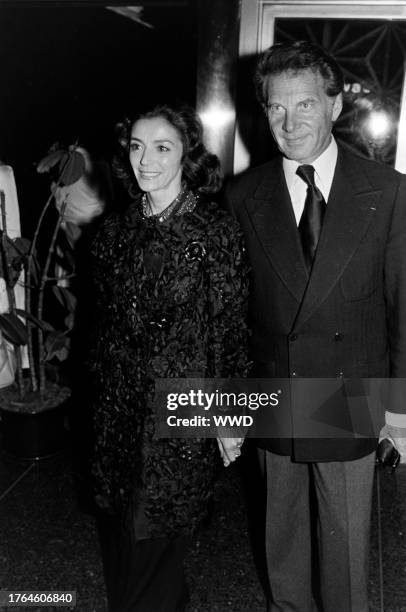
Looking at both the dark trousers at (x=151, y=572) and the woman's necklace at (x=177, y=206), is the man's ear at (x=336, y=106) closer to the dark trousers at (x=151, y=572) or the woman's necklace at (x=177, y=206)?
the woman's necklace at (x=177, y=206)

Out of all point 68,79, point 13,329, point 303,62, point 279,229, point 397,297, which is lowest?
point 13,329

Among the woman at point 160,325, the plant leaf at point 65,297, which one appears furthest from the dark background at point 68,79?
the woman at point 160,325

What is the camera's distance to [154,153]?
6.38 feet

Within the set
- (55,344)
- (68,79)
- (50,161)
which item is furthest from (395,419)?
(68,79)

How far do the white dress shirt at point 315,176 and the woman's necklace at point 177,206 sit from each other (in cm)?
32

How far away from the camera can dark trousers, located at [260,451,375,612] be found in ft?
6.44

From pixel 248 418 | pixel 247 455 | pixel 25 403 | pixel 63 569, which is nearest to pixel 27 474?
pixel 25 403

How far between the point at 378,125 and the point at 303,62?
6.71 ft

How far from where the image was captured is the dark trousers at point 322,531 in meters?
1.96

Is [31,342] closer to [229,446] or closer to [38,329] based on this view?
[38,329]

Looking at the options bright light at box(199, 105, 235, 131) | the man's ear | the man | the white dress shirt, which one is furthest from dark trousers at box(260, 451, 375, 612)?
bright light at box(199, 105, 235, 131)

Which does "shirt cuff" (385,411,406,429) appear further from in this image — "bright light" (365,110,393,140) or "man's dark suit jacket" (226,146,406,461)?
"bright light" (365,110,393,140)

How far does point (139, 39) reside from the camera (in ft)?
12.6

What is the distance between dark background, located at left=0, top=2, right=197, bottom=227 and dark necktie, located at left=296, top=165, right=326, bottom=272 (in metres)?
2.17
